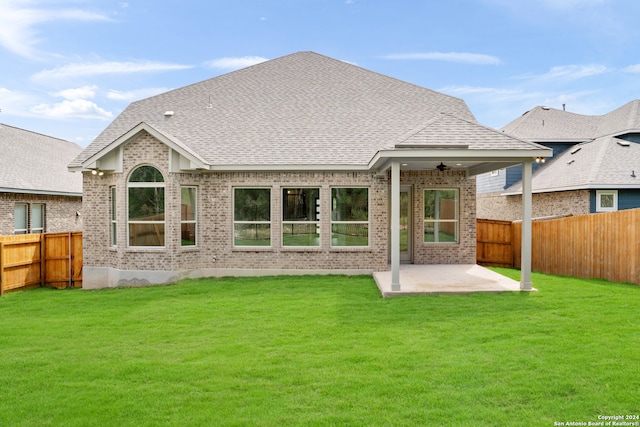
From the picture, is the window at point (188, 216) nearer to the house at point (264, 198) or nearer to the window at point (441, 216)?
the house at point (264, 198)

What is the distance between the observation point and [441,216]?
48.0 feet

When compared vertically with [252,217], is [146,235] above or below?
below

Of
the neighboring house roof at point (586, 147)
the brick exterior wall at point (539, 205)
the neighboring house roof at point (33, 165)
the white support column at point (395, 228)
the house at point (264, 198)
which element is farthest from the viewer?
the brick exterior wall at point (539, 205)

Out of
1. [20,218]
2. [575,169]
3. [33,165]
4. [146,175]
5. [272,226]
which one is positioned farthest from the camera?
[575,169]

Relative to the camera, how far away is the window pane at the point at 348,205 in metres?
13.5

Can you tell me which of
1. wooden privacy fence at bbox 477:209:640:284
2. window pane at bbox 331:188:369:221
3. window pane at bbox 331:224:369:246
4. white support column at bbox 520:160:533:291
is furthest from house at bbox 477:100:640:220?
window pane at bbox 331:224:369:246

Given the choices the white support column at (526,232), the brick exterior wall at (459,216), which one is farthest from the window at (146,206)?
the white support column at (526,232)

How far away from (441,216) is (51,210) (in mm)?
15225

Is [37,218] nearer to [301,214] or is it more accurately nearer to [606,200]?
[301,214]

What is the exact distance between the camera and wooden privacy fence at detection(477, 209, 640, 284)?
1137 centimetres

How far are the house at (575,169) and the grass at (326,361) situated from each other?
859 cm

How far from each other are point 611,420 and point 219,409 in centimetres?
388

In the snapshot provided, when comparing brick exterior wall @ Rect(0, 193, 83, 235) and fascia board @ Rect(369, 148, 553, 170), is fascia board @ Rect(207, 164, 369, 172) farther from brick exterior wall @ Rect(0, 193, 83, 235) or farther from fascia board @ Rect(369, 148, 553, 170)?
brick exterior wall @ Rect(0, 193, 83, 235)

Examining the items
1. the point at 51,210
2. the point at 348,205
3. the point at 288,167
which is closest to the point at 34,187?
the point at 51,210
